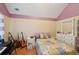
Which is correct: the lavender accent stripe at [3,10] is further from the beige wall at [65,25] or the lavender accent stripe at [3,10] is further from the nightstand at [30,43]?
the beige wall at [65,25]

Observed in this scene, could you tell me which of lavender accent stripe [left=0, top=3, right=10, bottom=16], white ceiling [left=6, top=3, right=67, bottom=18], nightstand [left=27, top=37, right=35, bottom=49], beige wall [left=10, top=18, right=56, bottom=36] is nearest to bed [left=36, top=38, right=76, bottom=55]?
nightstand [left=27, top=37, right=35, bottom=49]

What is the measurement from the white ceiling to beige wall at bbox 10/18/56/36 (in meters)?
0.11

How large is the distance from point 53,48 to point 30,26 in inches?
19.7

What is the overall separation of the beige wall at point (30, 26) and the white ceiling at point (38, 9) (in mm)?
111

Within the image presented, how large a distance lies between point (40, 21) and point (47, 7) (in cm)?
25

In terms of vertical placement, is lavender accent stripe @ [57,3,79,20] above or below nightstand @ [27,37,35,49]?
above

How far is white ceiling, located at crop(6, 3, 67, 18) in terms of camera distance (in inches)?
72.2

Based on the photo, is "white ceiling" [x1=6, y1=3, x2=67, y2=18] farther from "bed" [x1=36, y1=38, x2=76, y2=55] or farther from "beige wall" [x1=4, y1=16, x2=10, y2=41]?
"bed" [x1=36, y1=38, x2=76, y2=55]

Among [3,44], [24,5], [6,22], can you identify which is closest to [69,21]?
[24,5]

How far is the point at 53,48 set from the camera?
1.85 metres

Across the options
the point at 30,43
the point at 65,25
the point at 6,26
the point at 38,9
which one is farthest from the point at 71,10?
the point at 6,26

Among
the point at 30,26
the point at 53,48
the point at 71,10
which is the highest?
the point at 71,10

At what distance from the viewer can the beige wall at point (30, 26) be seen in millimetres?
1887

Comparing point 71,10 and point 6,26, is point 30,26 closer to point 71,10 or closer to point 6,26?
point 6,26
